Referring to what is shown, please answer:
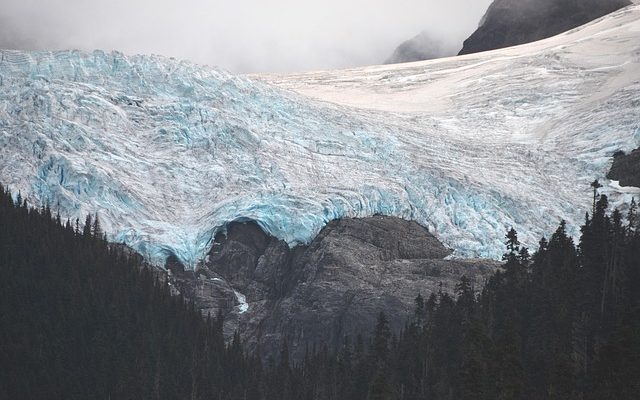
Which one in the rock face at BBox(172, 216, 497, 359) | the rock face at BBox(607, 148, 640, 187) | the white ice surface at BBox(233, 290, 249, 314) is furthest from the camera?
the rock face at BBox(607, 148, 640, 187)

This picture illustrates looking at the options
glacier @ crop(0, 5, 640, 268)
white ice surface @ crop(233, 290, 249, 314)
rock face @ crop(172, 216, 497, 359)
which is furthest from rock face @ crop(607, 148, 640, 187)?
white ice surface @ crop(233, 290, 249, 314)

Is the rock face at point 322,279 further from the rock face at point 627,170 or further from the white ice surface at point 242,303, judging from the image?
the rock face at point 627,170

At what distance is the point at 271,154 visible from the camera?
301 feet

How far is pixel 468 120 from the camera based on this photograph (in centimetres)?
10438

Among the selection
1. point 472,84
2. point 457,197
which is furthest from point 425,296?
point 472,84

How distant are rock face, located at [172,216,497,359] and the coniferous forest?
1.78m

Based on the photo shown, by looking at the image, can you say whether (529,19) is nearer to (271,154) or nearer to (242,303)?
(271,154)

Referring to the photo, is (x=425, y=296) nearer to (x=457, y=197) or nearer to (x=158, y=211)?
(x=457, y=197)

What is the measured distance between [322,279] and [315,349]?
23.0 feet

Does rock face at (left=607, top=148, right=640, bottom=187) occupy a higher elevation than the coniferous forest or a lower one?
higher

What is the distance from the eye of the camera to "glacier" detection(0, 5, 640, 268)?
8581 centimetres

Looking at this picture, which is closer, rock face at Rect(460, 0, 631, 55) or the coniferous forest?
the coniferous forest

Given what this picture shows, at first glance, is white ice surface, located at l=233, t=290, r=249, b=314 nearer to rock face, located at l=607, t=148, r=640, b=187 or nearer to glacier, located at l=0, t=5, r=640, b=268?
glacier, located at l=0, t=5, r=640, b=268

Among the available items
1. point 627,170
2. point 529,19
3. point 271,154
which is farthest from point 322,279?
point 529,19
